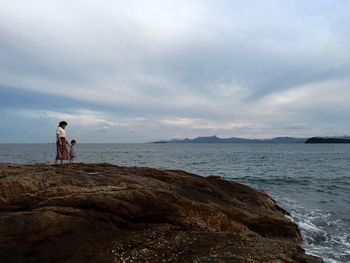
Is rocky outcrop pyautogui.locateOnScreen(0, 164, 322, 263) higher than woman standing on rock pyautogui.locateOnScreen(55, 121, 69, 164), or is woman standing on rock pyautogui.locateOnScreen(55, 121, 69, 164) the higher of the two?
woman standing on rock pyautogui.locateOnScreen(55, 121, 69, 164)

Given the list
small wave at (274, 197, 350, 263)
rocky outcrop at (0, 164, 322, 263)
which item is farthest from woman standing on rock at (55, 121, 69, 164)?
small wave at (274, 197, 350, 263)

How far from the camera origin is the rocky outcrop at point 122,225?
802cm

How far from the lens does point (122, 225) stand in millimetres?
9484

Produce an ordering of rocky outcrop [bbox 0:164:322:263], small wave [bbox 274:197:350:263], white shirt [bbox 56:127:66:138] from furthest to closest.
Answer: white shirt [bbox 56:127:66:138] < small wave [bbox 274:197:350:263] < rocky outcrop [bbox 0:164:322:263]

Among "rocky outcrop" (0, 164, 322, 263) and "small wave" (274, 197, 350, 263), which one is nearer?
"rocky outcrop" (0, 164, 322, 263)

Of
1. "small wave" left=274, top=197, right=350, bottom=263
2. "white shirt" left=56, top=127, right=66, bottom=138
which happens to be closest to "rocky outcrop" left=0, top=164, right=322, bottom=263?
"small wave" left=274, top=197, right=350, bottom=263

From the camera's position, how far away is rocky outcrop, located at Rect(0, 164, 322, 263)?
26.3ft

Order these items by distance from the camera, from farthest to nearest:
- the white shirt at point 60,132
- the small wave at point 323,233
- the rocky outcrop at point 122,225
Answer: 1. the white shirt at point 60,132
2. the small wave at point 323,233
3. the rocky outcrop at point 122,225

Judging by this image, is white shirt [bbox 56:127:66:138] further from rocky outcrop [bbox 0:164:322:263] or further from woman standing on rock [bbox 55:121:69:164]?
rocky outcrop [bbox 0:164:322:263]

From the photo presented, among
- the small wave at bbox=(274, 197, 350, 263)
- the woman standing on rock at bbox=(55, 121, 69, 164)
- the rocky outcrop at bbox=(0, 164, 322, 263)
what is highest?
the woman standing on rock at bbox=(55, 121, 69, 164)

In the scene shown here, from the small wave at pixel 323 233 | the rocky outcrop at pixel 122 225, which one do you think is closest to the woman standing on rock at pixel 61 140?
the rocky outcrop at pixel 122 225

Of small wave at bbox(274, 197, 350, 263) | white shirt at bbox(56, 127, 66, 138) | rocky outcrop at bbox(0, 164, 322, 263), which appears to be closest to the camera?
rocky outcrop at bbox(0, 164, 322, 263)

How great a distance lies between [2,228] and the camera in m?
8.55

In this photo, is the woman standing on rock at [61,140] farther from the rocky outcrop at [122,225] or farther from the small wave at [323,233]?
the small wave at [323,233]
